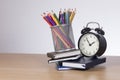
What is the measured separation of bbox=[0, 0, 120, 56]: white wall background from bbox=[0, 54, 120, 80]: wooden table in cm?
46

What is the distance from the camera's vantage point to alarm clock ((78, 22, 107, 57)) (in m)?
1.09

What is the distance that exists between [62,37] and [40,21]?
2.31ft

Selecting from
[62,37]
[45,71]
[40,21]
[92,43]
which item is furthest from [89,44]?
[40,21]

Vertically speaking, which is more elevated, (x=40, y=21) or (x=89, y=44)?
(x=40, y=21)

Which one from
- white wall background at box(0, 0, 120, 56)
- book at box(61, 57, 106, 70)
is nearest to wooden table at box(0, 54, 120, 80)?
book at box(61, 57, 106, 70)

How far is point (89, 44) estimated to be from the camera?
112 cm

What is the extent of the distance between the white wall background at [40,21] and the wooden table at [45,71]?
458mm

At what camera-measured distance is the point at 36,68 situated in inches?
43.4

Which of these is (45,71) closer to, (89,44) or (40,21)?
(89,44)

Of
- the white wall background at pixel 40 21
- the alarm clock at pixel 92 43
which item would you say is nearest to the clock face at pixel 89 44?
the alarm clock at pixel 92 43

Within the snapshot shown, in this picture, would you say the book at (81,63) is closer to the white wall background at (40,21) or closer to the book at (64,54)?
the book at (64,54)

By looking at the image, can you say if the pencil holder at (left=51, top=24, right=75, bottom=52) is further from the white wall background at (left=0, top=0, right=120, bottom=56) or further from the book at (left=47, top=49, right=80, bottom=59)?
the white wall background at (left=0, top=0, right=120, bottom=56)

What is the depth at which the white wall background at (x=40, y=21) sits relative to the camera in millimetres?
1694
